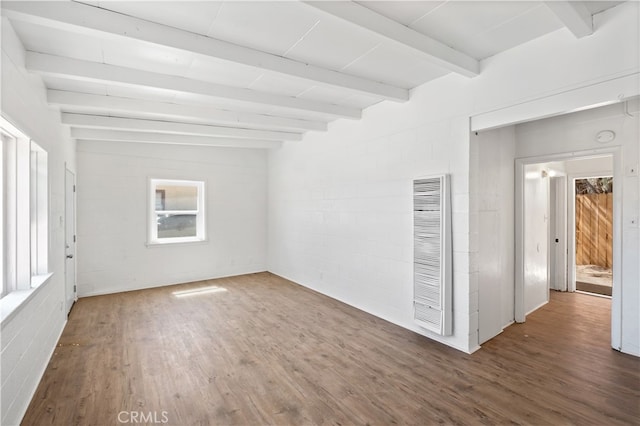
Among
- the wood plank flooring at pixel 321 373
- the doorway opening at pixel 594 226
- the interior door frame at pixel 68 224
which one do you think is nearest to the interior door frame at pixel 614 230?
the wood plank flooring at pixel 321 373

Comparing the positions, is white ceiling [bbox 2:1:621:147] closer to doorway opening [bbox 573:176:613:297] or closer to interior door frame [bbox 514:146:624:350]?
interior door frame [bbox 514:146:624:350]

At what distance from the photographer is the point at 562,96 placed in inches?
100

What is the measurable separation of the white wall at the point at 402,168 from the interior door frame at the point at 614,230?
110 cm

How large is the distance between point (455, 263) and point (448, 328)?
2.23 feet

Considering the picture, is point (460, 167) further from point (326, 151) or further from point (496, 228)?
point (326, 151)

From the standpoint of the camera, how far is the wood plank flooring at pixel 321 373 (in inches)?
88.4

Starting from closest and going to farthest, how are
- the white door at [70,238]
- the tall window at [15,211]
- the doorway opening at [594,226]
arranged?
the tall window at [15,211], the white door at [70,238], the doorway opening at [594,226]

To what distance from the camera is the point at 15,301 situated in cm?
222

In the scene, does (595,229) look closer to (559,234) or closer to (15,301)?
(559,234)

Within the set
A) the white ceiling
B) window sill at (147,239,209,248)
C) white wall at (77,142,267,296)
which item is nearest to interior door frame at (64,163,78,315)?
white wall at (77,142,267,296)

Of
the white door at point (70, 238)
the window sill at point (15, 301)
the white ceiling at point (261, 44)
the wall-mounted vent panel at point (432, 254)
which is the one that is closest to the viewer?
the window sill at point (15, 301)
